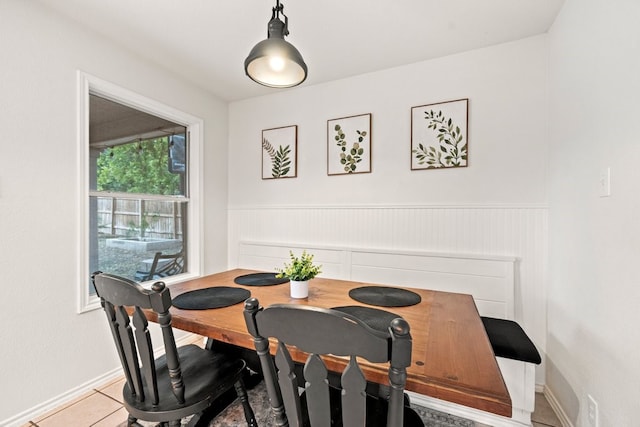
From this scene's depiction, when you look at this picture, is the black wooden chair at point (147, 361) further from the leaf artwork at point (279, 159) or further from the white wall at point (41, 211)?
the leaf artwork at point (279, 159)

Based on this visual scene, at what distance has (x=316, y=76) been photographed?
2668mm

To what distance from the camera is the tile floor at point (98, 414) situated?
5.51ft

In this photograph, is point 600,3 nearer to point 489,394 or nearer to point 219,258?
point 489,394

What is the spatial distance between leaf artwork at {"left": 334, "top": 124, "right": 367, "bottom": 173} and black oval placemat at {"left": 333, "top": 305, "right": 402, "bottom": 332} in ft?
5.16

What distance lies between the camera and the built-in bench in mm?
1581

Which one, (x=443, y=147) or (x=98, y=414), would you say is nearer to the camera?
(x=98, y=414)

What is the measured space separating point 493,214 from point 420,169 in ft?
2.11

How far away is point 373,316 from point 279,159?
85.4 inches

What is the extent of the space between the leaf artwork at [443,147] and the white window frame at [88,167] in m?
2.19

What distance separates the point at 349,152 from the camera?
8.77 ft

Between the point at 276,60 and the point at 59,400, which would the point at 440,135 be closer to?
the point at 276,60

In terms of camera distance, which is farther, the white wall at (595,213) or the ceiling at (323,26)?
the ceiling at (323,26)

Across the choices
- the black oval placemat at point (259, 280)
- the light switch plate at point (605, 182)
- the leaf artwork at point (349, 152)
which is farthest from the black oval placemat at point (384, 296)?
the leaf artwork at point (349, 152)

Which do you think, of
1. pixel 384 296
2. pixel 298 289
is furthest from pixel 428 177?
pixel 298 289
